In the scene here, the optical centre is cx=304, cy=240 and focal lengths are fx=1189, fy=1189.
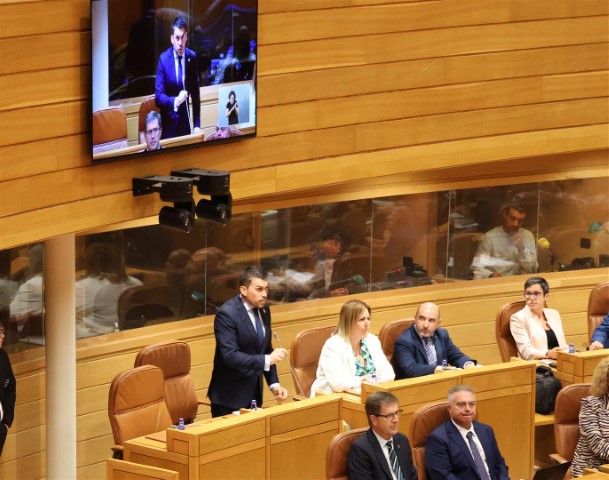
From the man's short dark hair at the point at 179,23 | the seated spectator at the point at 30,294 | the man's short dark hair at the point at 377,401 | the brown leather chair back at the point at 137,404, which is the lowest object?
the brown leather chair back at the point at 137,404

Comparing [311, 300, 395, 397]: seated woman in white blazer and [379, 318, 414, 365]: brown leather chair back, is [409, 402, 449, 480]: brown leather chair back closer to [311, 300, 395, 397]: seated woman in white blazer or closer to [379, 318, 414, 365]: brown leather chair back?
[311, 300, 395, 397]: seated woman in white blazer

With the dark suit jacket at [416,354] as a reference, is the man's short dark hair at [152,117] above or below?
above

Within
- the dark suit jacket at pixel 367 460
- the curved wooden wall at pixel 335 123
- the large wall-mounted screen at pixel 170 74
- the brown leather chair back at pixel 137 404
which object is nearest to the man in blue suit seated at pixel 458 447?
the dark suit jacket at pixel 367 460

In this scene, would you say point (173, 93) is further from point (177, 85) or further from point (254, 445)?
point (254, 445)

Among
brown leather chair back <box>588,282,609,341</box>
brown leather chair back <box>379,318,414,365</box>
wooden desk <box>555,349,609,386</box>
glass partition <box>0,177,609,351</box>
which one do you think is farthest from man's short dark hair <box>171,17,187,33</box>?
brown leather chair back <box>588,282,609,341</box>

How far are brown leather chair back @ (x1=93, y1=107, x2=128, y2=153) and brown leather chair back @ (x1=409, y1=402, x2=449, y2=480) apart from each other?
7.35ft

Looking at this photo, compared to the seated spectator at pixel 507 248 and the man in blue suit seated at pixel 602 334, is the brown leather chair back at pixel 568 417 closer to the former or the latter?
the man in blue suit seated at pixel 602 334

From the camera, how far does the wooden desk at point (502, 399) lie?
7250 millimetres

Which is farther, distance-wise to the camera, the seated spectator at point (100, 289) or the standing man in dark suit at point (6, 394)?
the seated spectator at point (100, 289)

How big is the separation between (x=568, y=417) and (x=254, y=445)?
6.62 feet

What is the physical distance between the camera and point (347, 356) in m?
7.25

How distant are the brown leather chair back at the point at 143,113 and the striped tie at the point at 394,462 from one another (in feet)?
7.17

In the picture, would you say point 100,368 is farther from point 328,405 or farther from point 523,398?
point 523,398

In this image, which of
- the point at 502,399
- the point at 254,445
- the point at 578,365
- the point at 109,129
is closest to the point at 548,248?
the point at 578,365
